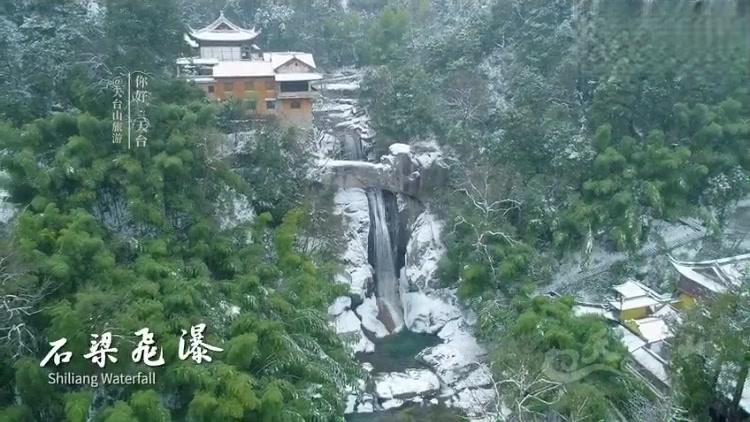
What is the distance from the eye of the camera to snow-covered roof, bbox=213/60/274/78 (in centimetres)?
1181

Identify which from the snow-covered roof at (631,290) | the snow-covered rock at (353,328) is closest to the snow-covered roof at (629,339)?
the snow-covered roof at (631,290)

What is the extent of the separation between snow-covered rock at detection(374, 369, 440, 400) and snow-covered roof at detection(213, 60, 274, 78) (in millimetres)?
5822

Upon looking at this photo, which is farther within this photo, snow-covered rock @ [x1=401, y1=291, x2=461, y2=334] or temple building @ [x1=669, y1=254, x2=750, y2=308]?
snow-covered rock @ [x1=401, y1=291, x2=461, y2=334]

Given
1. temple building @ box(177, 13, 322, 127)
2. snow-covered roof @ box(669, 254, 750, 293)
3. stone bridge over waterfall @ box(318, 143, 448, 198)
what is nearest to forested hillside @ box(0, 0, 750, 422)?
stone bridge over waterfall @ box(318, 143, 448, 198)

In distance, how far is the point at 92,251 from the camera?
688 cm

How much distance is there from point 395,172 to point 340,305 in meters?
2.71

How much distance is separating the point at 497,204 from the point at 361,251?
8.09 feet

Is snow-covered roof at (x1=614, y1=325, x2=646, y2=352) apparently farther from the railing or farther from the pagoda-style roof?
the pagoda-style roof

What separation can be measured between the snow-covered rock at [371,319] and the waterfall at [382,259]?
24 centimetres

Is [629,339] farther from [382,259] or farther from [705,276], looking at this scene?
[382,259]

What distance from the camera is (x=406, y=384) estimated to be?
9156 mm

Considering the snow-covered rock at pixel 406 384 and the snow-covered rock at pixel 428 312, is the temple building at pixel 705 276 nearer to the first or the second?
the snow-covered rock at pixel 428 312

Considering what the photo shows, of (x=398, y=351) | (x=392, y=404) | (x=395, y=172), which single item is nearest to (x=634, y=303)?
(x=398, y=351)

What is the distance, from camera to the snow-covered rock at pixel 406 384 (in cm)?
893
